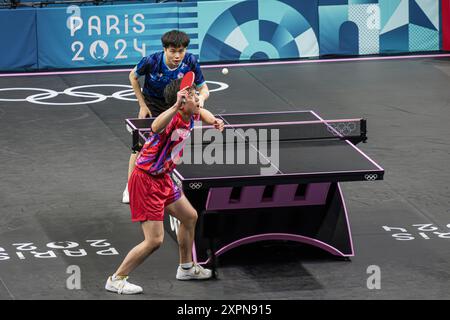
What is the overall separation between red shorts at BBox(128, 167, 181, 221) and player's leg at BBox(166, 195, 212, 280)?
0.15 m

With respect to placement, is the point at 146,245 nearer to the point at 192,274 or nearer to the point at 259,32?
the point at 192,274

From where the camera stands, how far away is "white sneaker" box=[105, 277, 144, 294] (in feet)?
30.9

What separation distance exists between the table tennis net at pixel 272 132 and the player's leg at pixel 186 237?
1141 millimetres

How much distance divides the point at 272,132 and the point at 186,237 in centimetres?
176

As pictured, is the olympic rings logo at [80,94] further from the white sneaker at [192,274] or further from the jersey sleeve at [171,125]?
the jersey sleeve at [171,125]

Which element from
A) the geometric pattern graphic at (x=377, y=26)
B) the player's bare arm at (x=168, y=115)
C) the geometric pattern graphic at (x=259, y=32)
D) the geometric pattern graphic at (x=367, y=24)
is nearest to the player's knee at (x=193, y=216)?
the player's bare arm at (x=168, y=115)

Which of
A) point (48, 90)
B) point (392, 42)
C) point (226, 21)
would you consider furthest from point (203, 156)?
point (392, 42)

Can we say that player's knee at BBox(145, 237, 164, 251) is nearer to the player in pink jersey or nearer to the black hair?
the player in pink jersey

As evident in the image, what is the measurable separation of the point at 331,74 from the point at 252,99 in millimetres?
2335

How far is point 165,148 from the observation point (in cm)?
927

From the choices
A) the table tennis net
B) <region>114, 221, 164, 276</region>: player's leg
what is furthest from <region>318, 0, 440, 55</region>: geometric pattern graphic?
<region>114, 221, 164, 276</region>: player's leg

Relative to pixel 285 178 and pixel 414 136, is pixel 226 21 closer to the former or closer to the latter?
pixel 414 136

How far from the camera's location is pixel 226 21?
19625mm

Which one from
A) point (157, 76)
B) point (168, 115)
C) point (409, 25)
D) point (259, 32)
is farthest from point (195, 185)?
point (409, 25)
